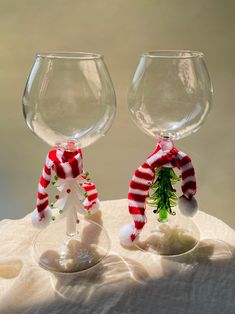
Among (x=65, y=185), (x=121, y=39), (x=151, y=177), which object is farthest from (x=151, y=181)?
(x=121, y=39)

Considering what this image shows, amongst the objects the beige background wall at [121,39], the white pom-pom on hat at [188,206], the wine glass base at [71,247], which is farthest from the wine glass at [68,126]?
the beige background wall at [121,39]

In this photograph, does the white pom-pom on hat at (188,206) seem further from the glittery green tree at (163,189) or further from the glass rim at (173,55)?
the glass rim at (173,55)

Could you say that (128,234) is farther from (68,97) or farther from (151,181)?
(68,97)

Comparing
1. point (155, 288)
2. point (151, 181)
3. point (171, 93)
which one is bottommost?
point (155, 288)

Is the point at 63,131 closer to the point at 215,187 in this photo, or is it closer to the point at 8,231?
the point at 8,231

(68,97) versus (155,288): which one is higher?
(68,97)

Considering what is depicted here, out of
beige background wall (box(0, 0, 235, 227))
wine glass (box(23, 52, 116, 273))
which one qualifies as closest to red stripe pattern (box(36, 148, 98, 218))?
wine glass (box(23, 52, 116, 273))
